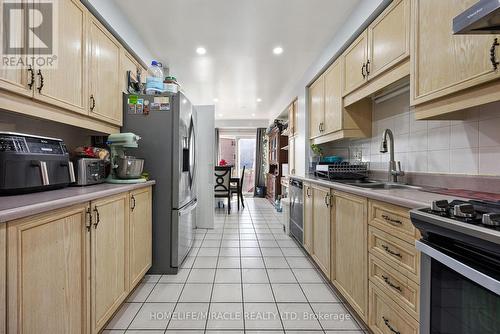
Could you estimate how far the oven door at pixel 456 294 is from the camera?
24.8 inches

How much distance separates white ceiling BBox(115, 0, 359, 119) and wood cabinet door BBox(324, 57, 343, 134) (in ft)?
1.22

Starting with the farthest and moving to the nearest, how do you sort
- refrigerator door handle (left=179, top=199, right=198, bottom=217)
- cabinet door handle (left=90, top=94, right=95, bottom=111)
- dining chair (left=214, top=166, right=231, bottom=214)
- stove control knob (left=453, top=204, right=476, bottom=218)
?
dining chair (left=214, top=166, right=231, bottom=214) → refrigerator door handle (left=179, top=199, right=198, bottom=217) → cabinet door handle (left=90, top=94, right=95, bottom=111) → stove control knob (left=453, top=204, right=476, bottom=218)

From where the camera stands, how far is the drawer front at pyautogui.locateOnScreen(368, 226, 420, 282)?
1041 millimetres

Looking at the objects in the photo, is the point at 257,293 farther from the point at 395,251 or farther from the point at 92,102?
the point at 92,102

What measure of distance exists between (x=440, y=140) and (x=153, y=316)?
92.4 inches

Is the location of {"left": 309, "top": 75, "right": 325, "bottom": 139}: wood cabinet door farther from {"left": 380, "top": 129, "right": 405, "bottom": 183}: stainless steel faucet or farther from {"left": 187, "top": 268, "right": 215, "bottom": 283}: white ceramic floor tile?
{"left": 187, "top": 268, "right": 215, "bottom": 283}: white ceramic floor tile

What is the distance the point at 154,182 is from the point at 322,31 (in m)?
2.35

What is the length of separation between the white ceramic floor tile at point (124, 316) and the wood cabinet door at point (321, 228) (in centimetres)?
155

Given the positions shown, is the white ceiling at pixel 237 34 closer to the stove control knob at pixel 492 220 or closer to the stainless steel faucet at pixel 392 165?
the stainless steel faucet at pixel 392 165

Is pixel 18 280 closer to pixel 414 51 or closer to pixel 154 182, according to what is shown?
pixel 154 182

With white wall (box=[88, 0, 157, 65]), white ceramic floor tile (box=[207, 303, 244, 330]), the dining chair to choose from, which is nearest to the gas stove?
white ceramic floor tile (box=[207, 303, 244, 330])

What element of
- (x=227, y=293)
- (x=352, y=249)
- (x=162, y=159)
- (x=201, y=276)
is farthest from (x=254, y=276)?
(x=162, y=159)

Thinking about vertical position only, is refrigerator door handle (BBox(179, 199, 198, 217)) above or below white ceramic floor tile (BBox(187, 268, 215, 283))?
above

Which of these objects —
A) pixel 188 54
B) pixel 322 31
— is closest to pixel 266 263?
pixel 322 31
